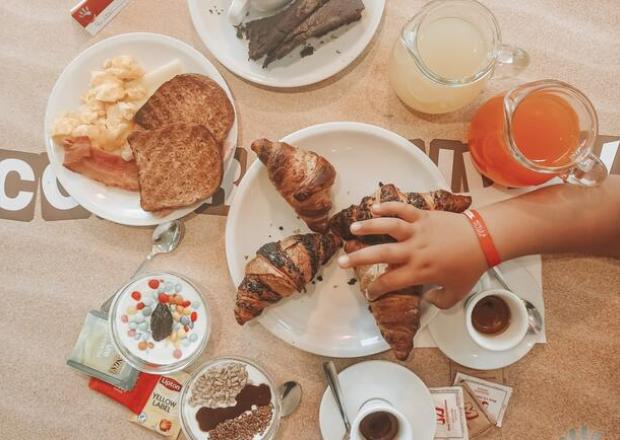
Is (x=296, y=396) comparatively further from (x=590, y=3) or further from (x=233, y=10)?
(x=590, y=3)

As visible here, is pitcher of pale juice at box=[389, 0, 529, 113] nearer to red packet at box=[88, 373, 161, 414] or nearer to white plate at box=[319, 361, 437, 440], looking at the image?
white plate at box=[319, 361, 437, 440]

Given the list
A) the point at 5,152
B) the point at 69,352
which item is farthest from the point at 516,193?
the point at 5,152

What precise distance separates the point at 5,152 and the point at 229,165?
62 cm

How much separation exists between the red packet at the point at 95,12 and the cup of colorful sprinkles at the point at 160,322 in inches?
26.8

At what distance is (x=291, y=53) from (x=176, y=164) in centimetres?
41

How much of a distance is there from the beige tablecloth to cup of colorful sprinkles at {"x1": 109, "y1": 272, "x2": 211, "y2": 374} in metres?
0.05

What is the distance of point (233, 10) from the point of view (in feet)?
4.16

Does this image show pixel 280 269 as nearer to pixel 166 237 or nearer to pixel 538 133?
pixel 166 237

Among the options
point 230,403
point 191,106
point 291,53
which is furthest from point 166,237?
point 291,53

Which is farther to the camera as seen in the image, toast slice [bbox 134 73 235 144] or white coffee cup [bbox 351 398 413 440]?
toast slice [bbox 134 73 235 144]

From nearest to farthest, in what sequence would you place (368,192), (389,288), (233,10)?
1. (389,288)
2. (233,10)
3. (368,192)

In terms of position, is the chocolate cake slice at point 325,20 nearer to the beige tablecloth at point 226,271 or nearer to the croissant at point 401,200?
the beige tablecloth at point 226,271

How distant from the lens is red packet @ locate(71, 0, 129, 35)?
4.53 feet

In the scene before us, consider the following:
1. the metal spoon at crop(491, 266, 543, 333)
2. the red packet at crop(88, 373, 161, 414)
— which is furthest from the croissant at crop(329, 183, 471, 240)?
the red packet at crop(88, 373, 161, 414)
